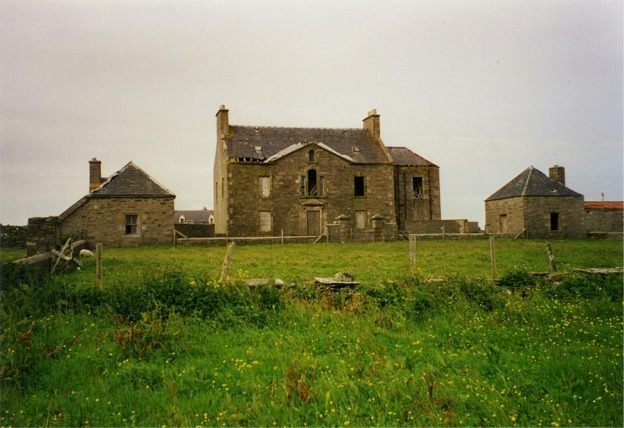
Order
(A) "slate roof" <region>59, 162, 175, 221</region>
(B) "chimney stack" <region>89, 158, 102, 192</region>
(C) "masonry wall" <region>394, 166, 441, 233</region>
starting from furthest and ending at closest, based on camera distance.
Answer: (C) "masonry wall" <region>394, 166, 441, 233</region>
(B) "chimney stack" <region>89, 158, 102, 192</region>
(A) "slate roof" <region>59, 162, 175, 221</region>

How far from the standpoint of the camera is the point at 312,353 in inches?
252

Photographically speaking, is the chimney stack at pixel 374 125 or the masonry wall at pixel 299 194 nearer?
the masonry wall at pixel 299 194

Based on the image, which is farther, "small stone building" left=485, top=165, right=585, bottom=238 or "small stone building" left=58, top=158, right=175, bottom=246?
"small stone building" left=485, top=165, right=585, bottom=238

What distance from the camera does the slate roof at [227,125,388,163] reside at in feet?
107

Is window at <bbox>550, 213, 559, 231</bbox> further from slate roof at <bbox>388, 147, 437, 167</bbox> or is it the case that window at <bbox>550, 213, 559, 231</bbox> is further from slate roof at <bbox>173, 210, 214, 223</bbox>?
slate roof at <bbox>173, 210, 214, 223</bbox>

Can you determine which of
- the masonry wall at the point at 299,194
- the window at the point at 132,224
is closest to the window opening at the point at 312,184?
the masonry wall at the point at 299,194

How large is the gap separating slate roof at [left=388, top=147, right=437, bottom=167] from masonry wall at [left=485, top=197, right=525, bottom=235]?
6003 mm

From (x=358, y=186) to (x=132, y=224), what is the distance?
53.9 feet

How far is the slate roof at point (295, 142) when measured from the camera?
32.8m

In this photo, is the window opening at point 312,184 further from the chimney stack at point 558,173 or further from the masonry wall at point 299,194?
the chimney stack at point 558,173

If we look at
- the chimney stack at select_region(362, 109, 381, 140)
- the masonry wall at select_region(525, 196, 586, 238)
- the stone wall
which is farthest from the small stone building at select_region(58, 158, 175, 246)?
the masonry wall at select_region(525, 196, 586, 238)

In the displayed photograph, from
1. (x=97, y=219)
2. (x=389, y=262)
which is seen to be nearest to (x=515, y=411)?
(x=389, y=262)

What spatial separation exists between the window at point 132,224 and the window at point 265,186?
8816mm

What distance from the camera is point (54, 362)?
6086mm
